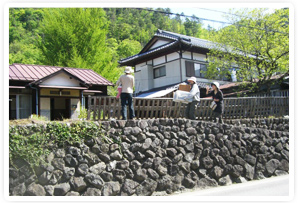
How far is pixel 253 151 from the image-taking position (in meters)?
10.9

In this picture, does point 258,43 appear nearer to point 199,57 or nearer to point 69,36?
point 199,57

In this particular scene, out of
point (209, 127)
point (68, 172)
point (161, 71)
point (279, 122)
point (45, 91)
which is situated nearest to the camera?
point (68, 172)

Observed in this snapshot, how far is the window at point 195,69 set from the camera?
21.0 m

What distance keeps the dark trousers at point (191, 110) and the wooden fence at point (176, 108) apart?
486mm

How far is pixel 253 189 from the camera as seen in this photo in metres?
9.30

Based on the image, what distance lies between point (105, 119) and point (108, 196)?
2.52 m

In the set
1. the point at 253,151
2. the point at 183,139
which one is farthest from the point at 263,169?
the point at 183,139

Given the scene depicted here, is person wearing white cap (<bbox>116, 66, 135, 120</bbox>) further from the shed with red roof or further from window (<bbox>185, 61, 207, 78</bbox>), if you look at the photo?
window (<bbox>185, 61, 207, 78</bbox>)

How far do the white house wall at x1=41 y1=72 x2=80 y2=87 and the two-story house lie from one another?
6.07 meters

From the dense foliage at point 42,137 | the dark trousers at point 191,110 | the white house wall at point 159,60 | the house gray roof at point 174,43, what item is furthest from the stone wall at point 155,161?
the white house wall at point 159,60

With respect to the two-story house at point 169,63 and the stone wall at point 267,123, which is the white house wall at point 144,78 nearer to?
the two-story house at point 169,63

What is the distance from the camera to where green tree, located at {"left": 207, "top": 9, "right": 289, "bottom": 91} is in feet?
49.9
